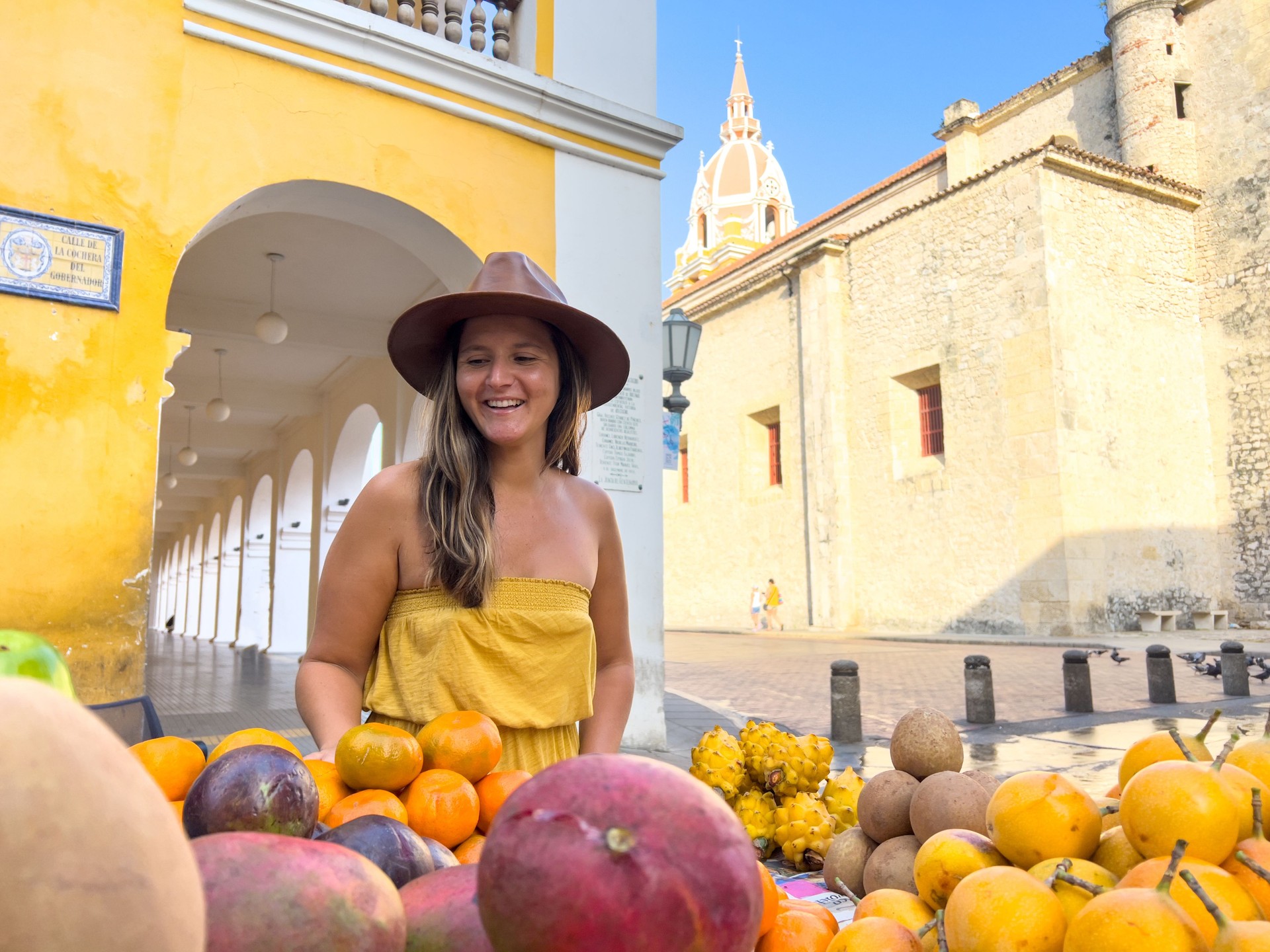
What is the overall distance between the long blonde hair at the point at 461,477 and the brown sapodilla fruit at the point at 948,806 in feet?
3.43

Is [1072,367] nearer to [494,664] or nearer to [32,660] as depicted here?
[494,664]

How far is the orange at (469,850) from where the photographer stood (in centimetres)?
108

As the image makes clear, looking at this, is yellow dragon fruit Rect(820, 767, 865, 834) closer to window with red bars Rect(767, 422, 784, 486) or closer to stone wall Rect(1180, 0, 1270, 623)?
stone wall Rect(1180, 0, 1270, 623)

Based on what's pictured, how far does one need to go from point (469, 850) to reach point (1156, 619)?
63.3 feet

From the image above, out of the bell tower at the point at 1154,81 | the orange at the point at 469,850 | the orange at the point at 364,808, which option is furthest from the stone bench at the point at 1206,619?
the orange at the point at 364,808

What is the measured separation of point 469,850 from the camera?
3.63ft

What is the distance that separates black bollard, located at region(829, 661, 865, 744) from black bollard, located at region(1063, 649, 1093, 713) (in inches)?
97.1

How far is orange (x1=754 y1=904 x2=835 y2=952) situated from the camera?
3.42 feet

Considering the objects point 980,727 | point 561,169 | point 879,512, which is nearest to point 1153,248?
→ point 879,512

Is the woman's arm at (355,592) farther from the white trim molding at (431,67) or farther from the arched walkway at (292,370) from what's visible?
the white trim molding at (431,67)

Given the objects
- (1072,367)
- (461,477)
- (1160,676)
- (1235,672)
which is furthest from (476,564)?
(1072,367)

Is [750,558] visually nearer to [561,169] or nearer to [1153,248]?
[1153,248]

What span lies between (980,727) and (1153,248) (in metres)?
15.4

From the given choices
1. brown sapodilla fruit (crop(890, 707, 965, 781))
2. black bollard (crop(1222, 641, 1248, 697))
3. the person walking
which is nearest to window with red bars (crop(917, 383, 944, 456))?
the person walking
